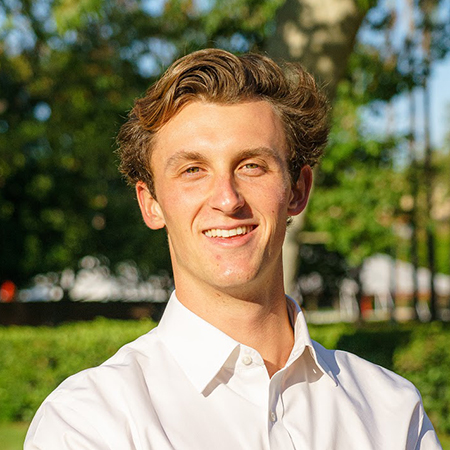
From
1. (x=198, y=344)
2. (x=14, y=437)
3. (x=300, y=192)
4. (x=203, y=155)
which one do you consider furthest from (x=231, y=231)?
(x=14, y=437)

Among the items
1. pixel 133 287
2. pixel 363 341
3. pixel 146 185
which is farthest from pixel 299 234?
pixel 133 287

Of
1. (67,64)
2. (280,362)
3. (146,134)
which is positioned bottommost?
(280,362)

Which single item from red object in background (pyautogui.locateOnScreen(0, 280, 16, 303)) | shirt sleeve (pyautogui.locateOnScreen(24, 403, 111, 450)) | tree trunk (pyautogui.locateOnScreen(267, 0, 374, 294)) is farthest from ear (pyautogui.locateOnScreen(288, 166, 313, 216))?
red object in background (pyautogui.locateOnScreen(0, 280, 16, 303))

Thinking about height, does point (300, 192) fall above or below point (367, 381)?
above

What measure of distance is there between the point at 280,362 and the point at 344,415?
23 cm

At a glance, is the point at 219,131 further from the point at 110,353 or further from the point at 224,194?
the point at 110,353

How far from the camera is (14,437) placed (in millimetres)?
9609

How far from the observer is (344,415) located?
2.08 meters

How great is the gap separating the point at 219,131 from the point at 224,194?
0.58 ft

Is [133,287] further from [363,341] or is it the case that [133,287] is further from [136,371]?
[136,371]

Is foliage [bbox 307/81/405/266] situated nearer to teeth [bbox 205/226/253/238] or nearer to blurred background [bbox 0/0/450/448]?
blurred background [bbox 0/0/450/448]

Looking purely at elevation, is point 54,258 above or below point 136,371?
below

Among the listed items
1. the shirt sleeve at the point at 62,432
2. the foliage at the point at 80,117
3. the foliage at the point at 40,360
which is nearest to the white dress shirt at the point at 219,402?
the shirt sleeve at the point at 62,432

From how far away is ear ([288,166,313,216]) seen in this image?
2.33 metres
